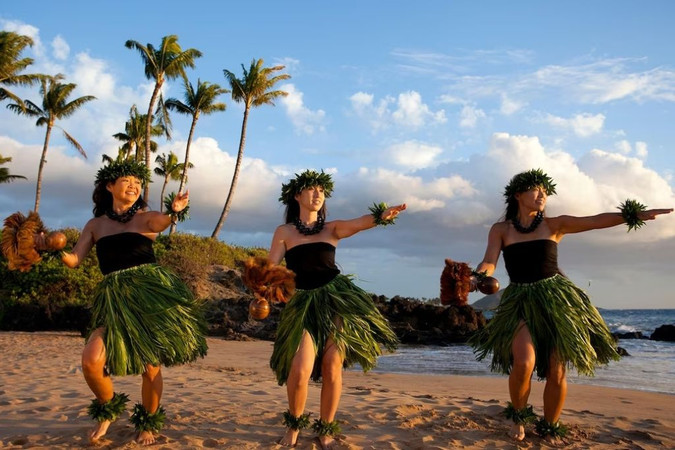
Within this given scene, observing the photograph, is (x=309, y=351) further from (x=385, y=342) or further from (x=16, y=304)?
(x=16, y=304)

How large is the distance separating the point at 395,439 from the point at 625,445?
5.14ft

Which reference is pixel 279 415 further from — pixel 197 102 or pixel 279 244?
pixel 197 102

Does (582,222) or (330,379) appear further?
(582,222)

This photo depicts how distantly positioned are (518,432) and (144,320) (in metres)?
2.50

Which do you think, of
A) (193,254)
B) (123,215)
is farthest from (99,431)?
(193,254)

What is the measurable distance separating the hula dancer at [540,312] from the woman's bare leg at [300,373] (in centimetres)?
128

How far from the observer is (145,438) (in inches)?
142

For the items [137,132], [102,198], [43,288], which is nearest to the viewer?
[102,198]

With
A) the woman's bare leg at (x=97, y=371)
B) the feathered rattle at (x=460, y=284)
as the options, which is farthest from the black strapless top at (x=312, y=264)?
the woman's bare leg at (x=97, y=371)

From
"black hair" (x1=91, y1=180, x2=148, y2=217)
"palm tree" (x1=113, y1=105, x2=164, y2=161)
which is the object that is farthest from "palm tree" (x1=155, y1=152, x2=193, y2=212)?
"black hair" (x1=91, y1=180, x2=148, y2=217)

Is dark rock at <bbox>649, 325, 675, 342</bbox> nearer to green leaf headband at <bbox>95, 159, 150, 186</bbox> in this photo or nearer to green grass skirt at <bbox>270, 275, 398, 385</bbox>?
green grass skirt at <bbox>270, 275, 398, 385</bbox>

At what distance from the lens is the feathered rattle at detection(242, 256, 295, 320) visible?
3514mm

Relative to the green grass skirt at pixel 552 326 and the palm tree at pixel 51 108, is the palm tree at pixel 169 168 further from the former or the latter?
the green grass skirt at pixel 552 326

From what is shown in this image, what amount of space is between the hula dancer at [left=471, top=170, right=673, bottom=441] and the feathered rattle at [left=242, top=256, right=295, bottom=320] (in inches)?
51.6
